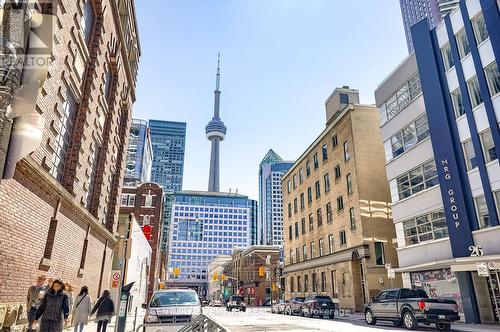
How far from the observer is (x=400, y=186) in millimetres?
26297

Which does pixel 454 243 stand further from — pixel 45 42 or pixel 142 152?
pixel 142 152

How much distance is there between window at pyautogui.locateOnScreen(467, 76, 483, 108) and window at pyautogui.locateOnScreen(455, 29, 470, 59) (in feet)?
5.98

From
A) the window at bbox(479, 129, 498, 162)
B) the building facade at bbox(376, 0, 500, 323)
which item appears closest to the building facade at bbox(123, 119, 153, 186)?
the building facade at bbox(376, 0, 500, 323)

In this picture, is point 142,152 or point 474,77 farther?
point 142,152

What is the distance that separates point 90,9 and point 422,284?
24.9 metres

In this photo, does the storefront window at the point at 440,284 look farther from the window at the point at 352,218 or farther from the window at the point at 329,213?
the window at the point at 329,213

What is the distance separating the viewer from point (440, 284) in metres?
21.4

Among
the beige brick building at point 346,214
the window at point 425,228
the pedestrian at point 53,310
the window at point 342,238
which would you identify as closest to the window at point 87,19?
the pedestrian at point 53,310

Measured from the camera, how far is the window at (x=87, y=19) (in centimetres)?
1747

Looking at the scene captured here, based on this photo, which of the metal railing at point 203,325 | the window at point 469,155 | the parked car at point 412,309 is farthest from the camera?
the window at point 469,155

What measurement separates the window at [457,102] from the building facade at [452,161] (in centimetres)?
6

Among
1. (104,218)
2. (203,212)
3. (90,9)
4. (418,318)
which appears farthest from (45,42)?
(203,212)

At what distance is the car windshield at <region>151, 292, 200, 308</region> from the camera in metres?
12.8

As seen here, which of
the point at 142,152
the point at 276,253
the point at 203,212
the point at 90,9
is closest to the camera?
the point at 90,9
